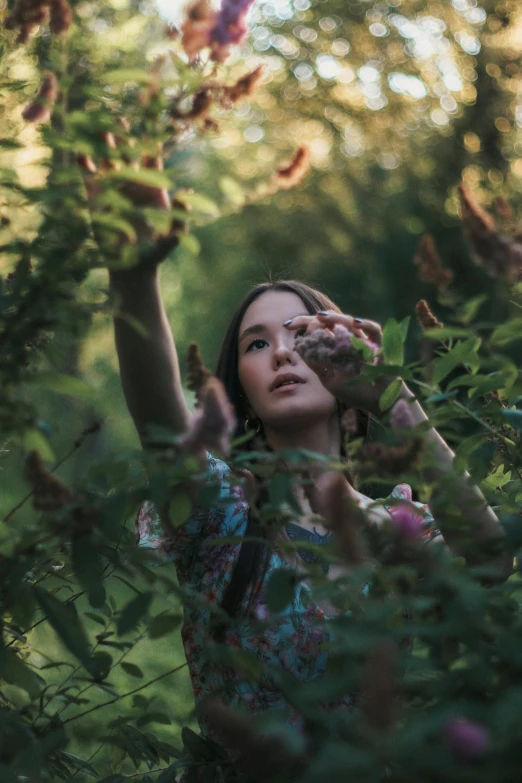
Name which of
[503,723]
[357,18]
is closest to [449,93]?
[357,18]

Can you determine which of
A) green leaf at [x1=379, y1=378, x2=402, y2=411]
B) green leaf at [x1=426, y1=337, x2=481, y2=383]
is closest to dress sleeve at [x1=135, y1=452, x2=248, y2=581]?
green leaf at [x1=379, y1=378, x2=402, y2=411]

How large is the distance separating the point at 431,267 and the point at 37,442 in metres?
0.66

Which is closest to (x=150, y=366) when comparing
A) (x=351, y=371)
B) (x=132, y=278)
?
(x=132, y=278)

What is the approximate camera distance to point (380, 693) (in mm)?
941

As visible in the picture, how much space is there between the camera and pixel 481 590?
1.14m

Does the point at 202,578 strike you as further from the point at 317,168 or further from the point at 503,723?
the point at 317,168

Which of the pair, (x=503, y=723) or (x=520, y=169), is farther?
(x=520, y=169)

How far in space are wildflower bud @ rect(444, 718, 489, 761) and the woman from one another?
0.50 metres

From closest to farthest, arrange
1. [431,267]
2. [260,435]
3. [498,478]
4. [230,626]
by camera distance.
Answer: [431,267], [498,478], [230,626], [260,435]

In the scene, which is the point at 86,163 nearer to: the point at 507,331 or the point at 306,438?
the point at 507,331

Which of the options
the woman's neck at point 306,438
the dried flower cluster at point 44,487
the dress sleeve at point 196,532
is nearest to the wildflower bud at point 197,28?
the dried flower cluster at point 44,487

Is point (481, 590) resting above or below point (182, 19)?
below

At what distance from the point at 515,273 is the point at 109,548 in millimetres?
694

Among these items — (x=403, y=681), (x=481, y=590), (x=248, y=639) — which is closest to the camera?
(x=481, y=590)
